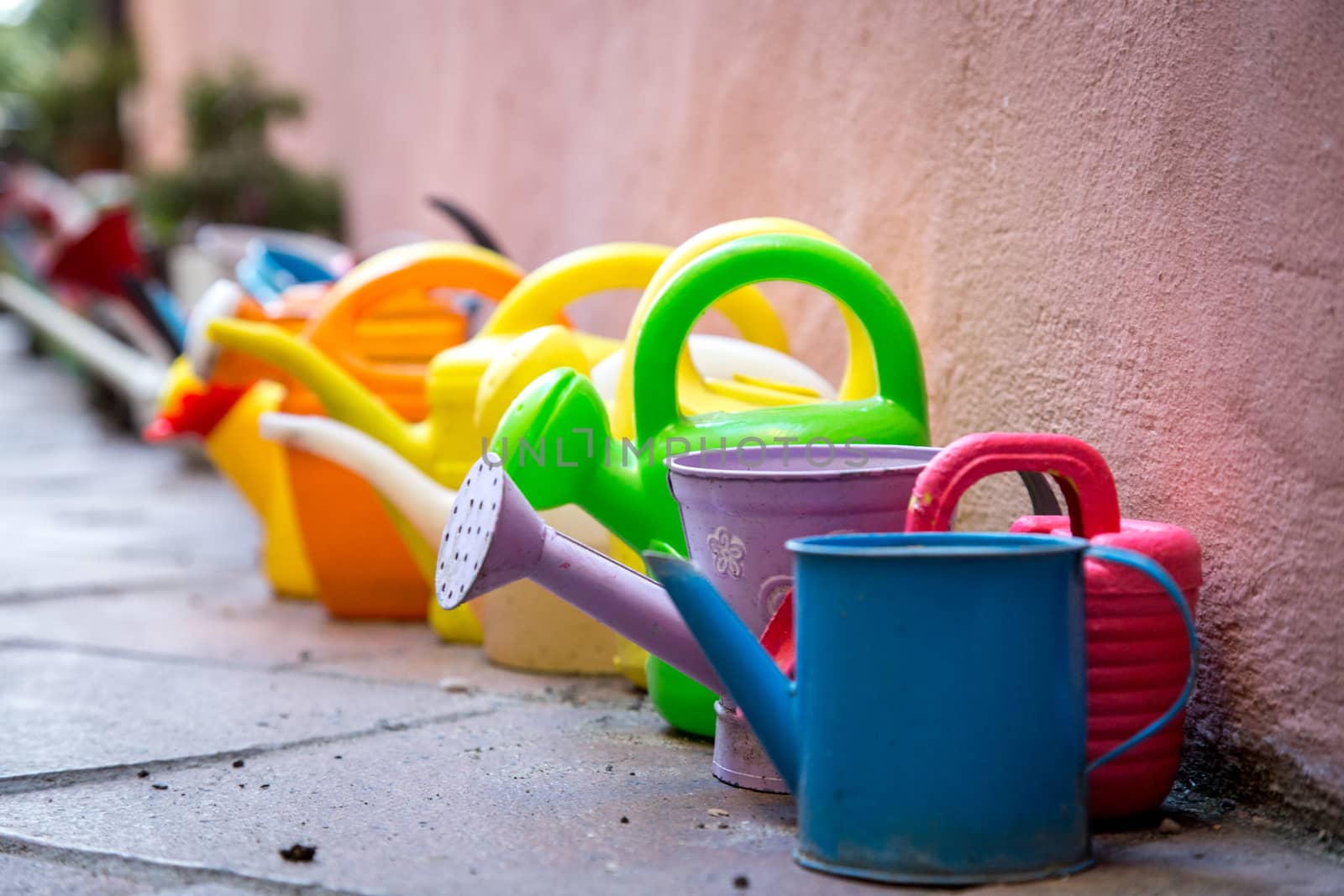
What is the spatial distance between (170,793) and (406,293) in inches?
38.9

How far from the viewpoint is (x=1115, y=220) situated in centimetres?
123

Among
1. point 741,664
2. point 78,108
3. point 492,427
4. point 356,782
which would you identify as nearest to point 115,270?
point 492,427

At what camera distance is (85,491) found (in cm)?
378

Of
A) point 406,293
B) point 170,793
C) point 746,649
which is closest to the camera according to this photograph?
point 746,649

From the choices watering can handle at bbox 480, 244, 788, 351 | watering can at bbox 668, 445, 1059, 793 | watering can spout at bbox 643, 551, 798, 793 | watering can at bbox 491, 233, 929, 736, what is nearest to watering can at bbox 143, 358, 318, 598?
watering can handle at bbox 480, 244, 788, 351

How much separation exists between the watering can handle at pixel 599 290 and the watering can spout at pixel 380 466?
0.66 feet

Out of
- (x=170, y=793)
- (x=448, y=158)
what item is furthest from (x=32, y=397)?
(x=170, y=793)

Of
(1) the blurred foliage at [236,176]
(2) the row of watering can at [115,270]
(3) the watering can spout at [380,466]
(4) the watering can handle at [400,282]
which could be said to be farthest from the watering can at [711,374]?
(1) the blurred foliage at [236,176]

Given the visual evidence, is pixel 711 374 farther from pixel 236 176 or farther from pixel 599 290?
pixel 236 176

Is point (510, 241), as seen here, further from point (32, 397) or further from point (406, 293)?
point (32, 397)

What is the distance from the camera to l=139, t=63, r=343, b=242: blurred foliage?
4035 millimetres

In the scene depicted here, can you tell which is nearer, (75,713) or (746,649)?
(746,649)

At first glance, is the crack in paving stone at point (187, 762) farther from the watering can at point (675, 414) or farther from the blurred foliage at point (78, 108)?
the blurred foliage at point (78, 108)

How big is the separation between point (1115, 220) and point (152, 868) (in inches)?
35.7
